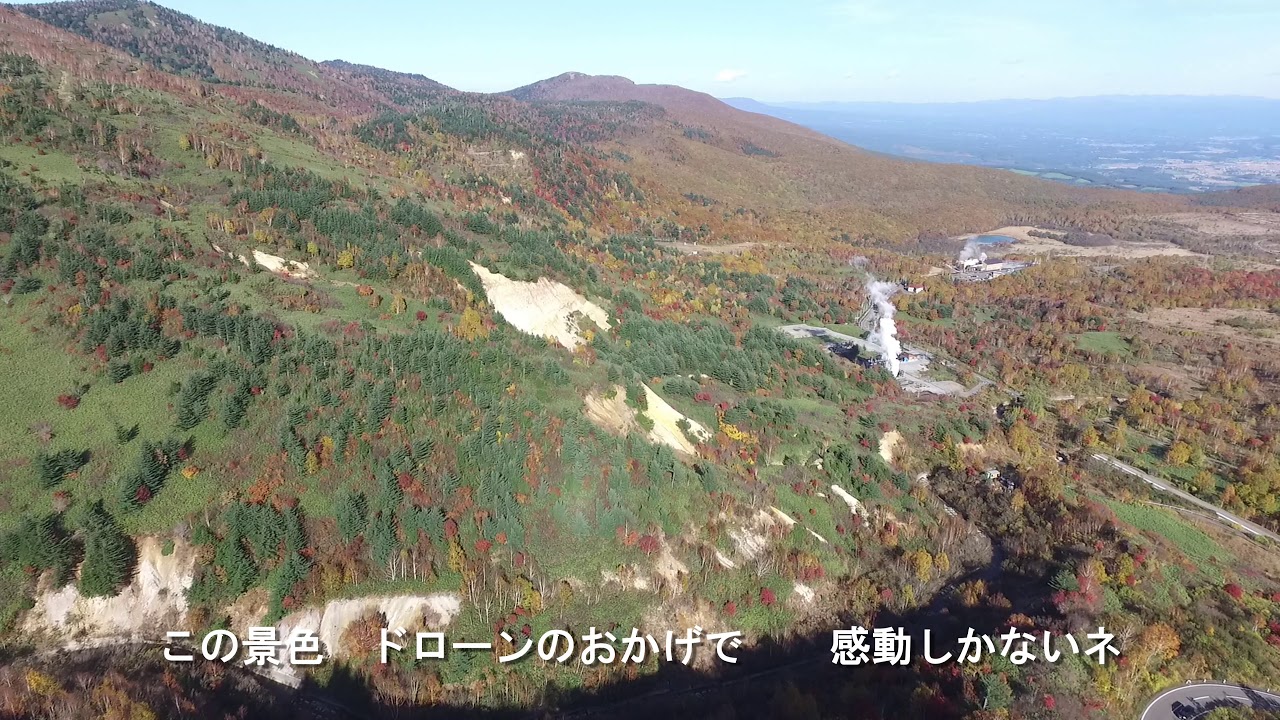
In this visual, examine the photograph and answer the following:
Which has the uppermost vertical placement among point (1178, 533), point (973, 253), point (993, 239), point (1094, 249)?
point (993, 239)

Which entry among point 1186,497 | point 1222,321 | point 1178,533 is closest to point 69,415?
point 1178,533

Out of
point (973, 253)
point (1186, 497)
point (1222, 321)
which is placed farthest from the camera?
point (973, 253)

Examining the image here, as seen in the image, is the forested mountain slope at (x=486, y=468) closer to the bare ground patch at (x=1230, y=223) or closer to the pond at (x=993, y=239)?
the pond at (x=993, y=239)

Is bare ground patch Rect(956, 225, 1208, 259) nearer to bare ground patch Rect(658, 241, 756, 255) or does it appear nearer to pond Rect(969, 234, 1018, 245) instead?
pond Rect(969, 234, 1018, 245)

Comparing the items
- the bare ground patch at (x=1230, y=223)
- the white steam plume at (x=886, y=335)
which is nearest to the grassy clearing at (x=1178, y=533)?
the white steam plume at (x=886, y=335)

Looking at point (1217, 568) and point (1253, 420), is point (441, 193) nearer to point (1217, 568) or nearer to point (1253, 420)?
point (1217, 568)

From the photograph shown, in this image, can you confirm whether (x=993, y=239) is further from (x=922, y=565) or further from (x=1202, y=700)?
(x=1202, y=700)
